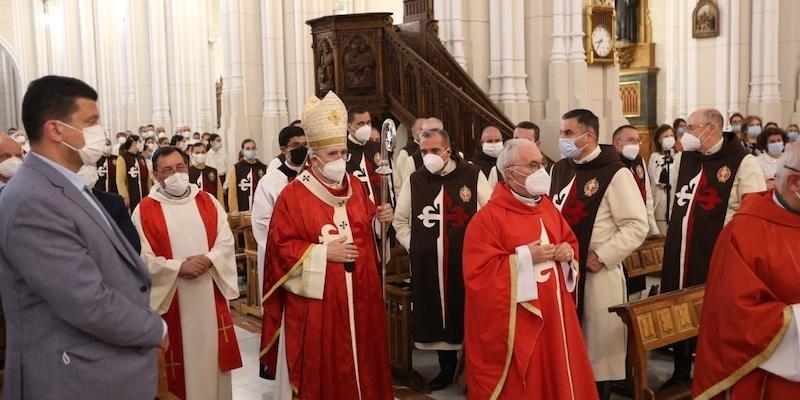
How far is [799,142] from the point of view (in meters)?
3.10

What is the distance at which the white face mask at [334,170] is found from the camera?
446 cm

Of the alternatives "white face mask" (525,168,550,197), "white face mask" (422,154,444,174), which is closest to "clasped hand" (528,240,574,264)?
"white face mask" (525,168,550,197)

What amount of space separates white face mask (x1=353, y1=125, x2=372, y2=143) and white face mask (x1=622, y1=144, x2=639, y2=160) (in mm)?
2611

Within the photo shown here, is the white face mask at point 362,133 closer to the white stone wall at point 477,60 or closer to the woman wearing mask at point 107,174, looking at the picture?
the white stone wall at point 477,60

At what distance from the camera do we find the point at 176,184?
4766 mm

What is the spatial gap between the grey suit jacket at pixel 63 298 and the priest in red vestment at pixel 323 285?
5.19 feet

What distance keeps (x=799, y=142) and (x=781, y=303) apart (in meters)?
0.67

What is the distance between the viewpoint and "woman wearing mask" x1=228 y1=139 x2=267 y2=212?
401 inches

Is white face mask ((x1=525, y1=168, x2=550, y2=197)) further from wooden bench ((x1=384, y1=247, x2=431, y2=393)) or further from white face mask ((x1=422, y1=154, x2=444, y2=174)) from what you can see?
wooden bench ((x1=384, y1=247, x2=431, y2=393))

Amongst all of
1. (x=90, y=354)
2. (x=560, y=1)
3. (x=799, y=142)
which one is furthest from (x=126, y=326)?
(x=560, y=1)

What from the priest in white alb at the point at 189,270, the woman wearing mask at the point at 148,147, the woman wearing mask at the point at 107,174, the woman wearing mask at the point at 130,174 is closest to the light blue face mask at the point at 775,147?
the priest in white alb at the point at 189,270

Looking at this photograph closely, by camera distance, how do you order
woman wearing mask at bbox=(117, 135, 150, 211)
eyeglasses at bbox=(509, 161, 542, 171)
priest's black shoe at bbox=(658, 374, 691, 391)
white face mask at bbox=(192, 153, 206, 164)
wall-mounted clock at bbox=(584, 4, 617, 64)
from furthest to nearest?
1. woman wearing mask at bbox=(117, 135, 150, 211)
2. wall-mounted clock at bbox=(584, 4, 617, 64)
3. white face mask at bbox=(192, 153, 206, 164)
4. priest's black shoe at bbox=(658, 374, 691, 391)
5. eyeglasses at bbox=(509, 161, 542, 171)

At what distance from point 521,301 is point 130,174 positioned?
34.3ft

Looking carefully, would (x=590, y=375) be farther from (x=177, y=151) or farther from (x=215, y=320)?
(x=177, y=151)
